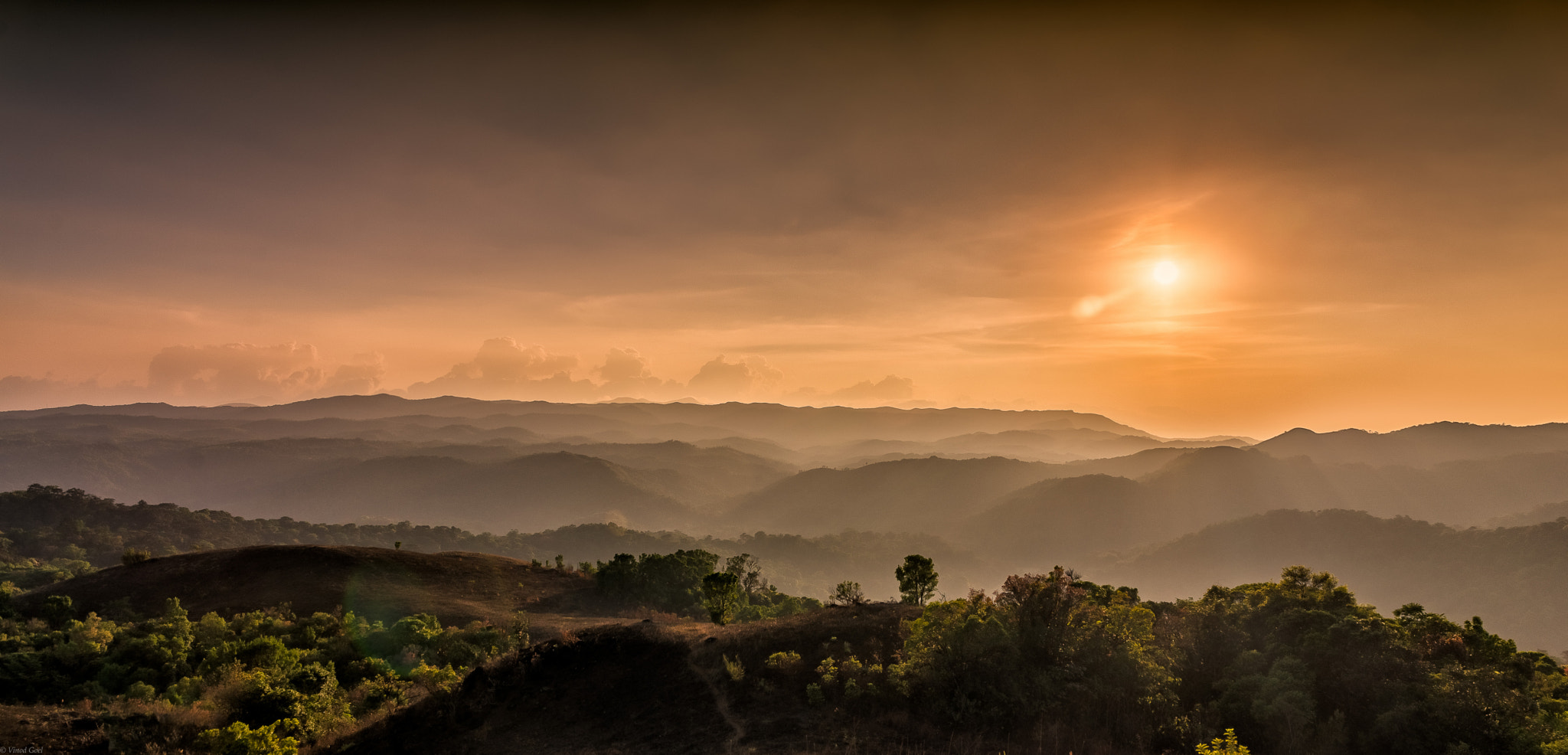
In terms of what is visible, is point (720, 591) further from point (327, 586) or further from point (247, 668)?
point (327, 586)

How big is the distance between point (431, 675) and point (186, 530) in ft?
599

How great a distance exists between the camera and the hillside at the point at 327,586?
4678cm

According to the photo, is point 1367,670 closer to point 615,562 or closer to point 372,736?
point 372,736

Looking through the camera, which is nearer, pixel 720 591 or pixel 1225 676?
pixel 1225 676

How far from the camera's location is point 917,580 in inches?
1510

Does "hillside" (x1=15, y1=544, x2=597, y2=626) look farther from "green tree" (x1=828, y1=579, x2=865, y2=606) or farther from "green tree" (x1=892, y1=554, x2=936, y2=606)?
"green tree" (x1=892, y1=554, x2=936, y2=606)

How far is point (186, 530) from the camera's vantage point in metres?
150

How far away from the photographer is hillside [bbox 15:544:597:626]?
4678cm

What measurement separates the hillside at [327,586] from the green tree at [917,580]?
Result: 2759cm

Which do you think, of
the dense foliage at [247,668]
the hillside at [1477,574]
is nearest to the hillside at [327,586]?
the dense foliage at [247,668]

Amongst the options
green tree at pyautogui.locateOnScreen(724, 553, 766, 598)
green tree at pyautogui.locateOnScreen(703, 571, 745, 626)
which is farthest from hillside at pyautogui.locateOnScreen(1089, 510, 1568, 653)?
green tree at pyautogui.locateOnScreen(703, 571, 745, 626)

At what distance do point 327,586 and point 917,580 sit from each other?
157ft

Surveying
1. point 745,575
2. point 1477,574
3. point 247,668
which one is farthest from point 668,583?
point 1477,574

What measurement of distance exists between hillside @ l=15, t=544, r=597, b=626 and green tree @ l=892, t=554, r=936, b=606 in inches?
1086
